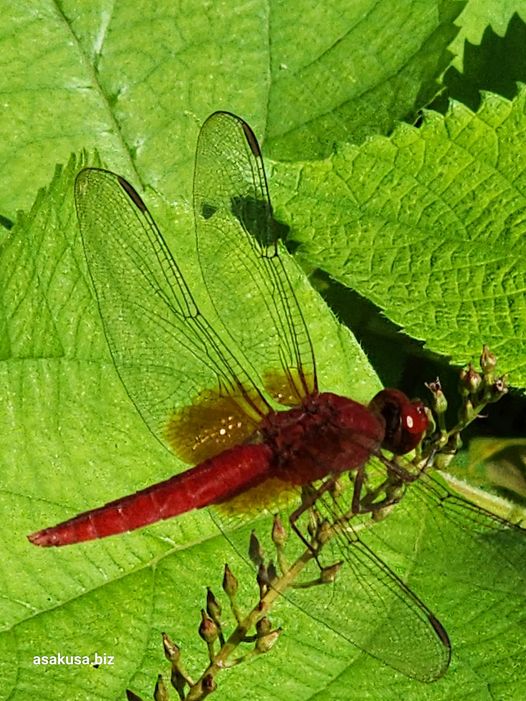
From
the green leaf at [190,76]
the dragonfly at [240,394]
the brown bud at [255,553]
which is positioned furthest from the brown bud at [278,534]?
the green leaf at [190,76]

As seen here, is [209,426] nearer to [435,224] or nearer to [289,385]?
[289,385]

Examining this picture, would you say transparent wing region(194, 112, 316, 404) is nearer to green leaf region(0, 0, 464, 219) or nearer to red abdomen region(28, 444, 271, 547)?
red abdomen region(28, 444, 271, 547)

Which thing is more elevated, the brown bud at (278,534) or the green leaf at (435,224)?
the green leaf at (435,224)

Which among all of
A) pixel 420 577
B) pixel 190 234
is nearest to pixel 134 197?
pixel 190 234

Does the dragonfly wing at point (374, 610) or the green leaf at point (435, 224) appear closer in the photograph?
the dragonfly wing at point (374, 610)

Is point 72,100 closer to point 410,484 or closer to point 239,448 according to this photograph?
point 239,448

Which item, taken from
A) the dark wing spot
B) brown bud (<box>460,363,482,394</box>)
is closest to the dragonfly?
the dark wing spot

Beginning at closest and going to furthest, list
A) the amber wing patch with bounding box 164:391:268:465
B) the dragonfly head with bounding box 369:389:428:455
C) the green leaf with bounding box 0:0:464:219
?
the dragonfly head with bounding box 369:389:428:455
the amber wing patch with bounding box 164:391:268:465
the green leaf with bounding box 0:0:464:219

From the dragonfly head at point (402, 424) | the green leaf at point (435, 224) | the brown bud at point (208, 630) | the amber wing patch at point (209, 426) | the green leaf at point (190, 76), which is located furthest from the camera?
the green leaf at point (190, 76)

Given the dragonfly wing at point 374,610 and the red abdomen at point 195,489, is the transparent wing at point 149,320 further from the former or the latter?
the dragonfly wing at point 374,610
